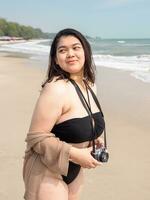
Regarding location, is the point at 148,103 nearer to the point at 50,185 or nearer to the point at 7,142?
the point at 7,142

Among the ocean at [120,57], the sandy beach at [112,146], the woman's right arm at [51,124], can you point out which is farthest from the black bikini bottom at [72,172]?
the ocean at [120,57]

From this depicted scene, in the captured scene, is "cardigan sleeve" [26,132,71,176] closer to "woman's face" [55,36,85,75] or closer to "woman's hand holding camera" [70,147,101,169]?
"woman's hand holding camera" [70,147,101,169]

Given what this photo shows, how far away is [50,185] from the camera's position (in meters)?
1.98

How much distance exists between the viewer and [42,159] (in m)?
1.94

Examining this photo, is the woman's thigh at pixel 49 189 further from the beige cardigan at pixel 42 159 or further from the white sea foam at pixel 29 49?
the white sea foam at pixel 29 49

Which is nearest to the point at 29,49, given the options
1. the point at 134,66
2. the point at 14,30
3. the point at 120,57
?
the point at 120,57

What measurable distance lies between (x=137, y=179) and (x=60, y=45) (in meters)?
2.43

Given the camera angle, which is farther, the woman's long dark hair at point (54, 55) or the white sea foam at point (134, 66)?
the white sea foam at point (134, 66)

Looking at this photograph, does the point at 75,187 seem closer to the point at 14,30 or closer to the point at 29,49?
the point at 29,49

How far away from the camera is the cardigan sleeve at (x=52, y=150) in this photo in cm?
187

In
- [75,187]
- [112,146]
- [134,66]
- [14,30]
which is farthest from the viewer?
[14,30]

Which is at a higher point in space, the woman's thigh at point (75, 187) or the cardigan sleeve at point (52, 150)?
the cardigan sleeve at point (52, 150)

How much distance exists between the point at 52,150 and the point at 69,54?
0.49m

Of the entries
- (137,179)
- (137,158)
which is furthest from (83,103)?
(137,158)
